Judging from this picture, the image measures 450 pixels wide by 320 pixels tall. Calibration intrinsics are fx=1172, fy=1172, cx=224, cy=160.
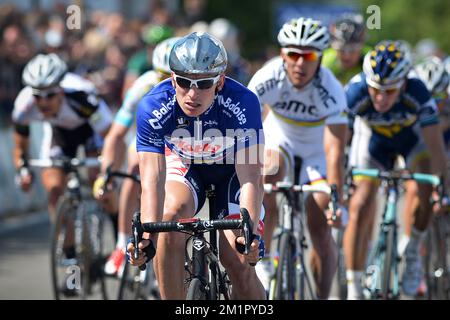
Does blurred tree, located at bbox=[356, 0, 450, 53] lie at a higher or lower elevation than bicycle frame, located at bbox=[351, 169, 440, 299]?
higher

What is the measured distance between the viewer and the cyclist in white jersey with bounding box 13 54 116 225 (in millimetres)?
9750

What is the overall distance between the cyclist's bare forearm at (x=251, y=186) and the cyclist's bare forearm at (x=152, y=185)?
0.43 meters

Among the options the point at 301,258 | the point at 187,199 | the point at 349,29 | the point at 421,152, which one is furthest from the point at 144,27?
the point at 187,199

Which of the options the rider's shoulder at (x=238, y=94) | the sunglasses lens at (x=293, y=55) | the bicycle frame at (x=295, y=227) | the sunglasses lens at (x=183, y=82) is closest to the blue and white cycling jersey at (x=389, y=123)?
the sunglasses lens at (x=293, y=55)

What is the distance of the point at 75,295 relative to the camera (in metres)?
9.73

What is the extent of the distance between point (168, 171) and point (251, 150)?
0.64 metres

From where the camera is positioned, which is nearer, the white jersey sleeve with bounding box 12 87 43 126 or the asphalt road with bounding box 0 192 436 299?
the white jersey sleeve with bounding box 12 87 43 126

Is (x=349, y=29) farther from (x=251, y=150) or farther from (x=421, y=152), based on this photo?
(x=251, y=150)

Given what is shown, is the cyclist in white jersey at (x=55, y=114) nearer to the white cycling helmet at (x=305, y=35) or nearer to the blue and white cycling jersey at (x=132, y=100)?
the blue and white cycling jersey at (x=132, y=100)

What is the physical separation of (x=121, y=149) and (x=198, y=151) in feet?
7.99

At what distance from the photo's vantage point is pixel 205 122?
6.68 metres

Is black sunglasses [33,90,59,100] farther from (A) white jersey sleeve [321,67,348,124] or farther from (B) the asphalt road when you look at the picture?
(A) white jersey sleeve [321,67,348,124]

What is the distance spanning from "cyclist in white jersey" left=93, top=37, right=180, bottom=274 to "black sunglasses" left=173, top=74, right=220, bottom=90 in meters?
2.61

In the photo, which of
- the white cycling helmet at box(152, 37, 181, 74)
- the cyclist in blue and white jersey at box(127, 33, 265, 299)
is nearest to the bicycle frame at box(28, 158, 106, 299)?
the white cycling helmet at box(152, 37, 181, 74)
